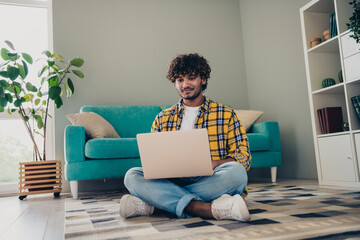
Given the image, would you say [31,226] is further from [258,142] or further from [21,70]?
[258,142]

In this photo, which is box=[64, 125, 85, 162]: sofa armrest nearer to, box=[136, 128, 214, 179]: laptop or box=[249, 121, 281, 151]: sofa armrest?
box=[136, 128, 214, 179]: laptop

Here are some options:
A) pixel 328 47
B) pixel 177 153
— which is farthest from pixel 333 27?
pixel 177 153

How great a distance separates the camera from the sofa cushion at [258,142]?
3.04m

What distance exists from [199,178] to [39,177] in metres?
2.04

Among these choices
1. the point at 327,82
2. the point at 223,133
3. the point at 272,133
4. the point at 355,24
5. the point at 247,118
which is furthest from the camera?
the point at 247,118

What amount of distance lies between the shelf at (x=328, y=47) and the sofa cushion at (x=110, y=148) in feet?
5.67

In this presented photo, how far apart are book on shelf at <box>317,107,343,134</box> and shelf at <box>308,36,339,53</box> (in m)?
0.52

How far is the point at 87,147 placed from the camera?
2.64 meters

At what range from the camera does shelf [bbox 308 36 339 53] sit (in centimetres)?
254

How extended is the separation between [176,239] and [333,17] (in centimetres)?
231

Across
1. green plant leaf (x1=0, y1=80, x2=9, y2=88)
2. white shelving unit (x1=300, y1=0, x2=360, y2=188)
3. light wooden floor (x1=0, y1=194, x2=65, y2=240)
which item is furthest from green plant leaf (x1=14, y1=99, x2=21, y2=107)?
white shelving unit (x1=300, y1=0, x2=360, y2=188)

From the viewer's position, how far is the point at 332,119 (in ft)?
8.36

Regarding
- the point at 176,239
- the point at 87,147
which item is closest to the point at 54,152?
the point at 87,147

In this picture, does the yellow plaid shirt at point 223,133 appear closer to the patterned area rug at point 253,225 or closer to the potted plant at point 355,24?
the patterned area rug at point 253,225
